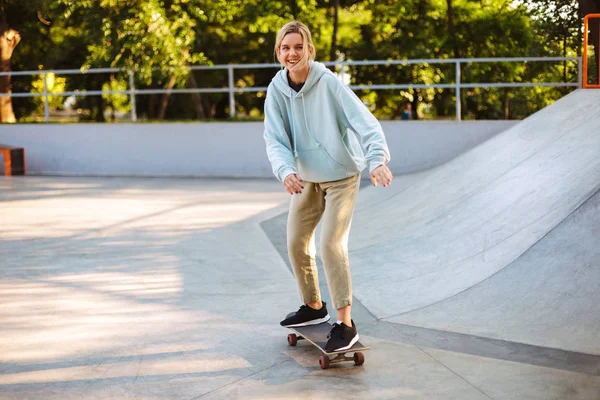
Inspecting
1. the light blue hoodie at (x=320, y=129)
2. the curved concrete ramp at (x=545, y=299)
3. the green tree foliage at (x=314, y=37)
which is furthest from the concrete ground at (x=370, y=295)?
the green tree foliage at (x=314, y=37)

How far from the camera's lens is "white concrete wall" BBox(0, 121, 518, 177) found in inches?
585

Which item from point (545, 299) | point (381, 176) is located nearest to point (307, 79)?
point (381, 176)

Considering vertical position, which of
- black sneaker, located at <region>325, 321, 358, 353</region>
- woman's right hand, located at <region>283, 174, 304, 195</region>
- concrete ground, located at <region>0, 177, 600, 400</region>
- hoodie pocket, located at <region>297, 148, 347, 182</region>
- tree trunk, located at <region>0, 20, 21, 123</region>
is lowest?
concrete ground, located at <region>0, 177, 600, 400</region>

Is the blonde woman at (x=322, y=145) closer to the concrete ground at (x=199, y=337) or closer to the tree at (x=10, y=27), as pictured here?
the concrete ground at (x=199, y=337)

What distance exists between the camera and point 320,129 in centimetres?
455

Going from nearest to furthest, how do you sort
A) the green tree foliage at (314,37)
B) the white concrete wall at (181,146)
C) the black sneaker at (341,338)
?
1. the black sneaker at (341,338)
2. the white concrete wall at (181,146)
3. the green tree foliage at (314,37)

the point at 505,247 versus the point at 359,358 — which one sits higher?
the point at 505,247

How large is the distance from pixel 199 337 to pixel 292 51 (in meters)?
1.97

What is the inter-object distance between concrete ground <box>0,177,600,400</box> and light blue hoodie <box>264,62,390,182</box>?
3.75 ft

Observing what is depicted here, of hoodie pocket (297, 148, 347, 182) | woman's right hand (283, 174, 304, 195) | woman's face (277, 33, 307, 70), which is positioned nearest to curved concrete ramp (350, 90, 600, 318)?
hoodie pocket (297, 148, 347, 182)

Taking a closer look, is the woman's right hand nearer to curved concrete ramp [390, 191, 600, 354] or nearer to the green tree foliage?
curved concrete ramp [390, 191, 600, 354]

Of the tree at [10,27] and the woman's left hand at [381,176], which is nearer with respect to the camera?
the woman's left hand at [381,176]

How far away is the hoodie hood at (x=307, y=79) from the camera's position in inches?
178

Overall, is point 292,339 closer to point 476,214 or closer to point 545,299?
point 545,299
